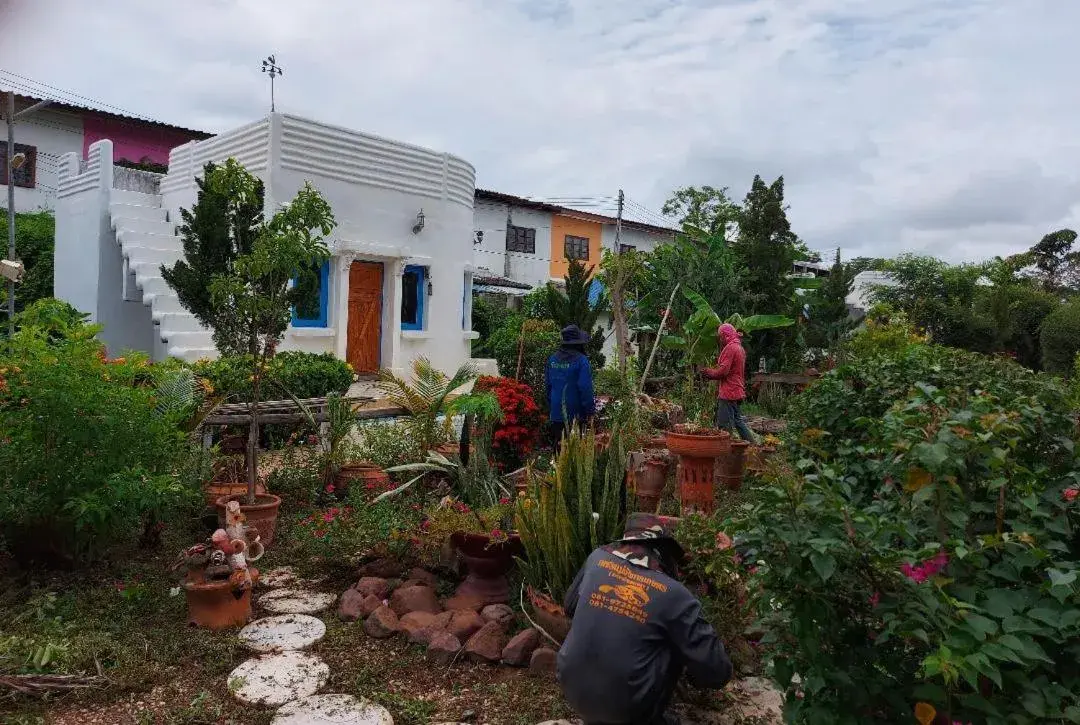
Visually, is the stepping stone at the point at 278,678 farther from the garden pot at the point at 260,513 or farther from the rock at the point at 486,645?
the garden pot at the point at 260,513

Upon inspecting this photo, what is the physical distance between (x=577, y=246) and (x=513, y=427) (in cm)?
2306

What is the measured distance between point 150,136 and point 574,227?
48.6ft

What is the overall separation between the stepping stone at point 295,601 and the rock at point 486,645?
1.20 m

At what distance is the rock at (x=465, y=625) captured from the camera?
4227 millimetres

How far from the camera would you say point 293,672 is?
3945 millimetres

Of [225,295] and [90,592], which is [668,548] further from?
[225,295]

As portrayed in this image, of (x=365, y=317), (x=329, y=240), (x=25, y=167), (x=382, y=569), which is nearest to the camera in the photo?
(x=382, y=569)

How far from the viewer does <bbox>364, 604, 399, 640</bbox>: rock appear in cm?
434

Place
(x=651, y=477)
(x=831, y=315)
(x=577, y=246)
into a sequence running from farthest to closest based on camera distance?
(x=577, y=246)
(x=831, y=315)
(x=651, y=477)

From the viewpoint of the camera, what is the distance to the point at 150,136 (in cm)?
2319

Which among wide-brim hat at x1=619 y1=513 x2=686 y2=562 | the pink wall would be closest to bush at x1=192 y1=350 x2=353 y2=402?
wide-brim hat at x1=619 y1=513 x2=686 y2=562

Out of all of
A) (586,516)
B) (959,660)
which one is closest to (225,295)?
(586,516)

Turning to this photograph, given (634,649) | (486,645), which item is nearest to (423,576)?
(486,645)

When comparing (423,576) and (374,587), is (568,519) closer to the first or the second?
(423,576)
